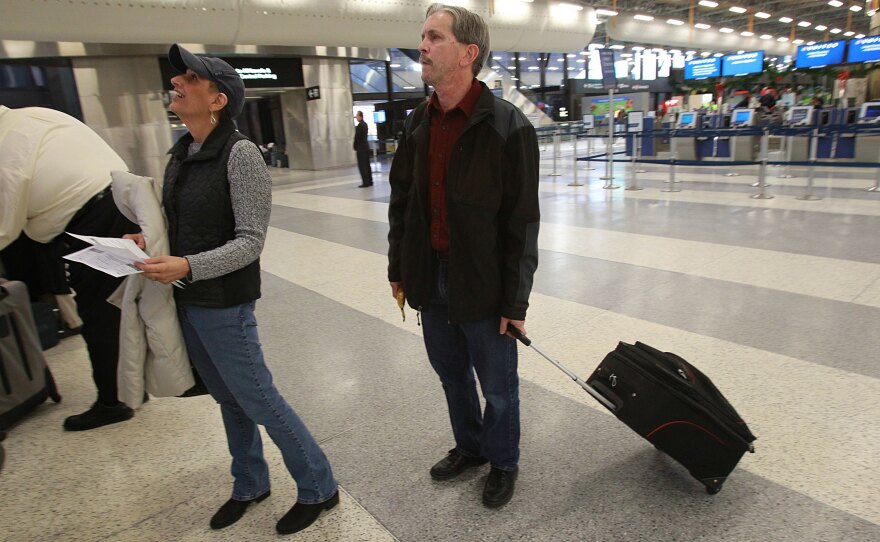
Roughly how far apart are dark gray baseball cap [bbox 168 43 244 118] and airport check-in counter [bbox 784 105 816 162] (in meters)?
11.7

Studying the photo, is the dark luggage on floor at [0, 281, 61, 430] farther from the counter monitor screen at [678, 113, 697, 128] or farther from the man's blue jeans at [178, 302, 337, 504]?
the counter monitor screen at [678, 113, 697, 128]

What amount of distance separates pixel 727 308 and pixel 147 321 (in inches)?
145

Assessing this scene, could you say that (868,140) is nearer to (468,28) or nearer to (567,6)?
(468,28)

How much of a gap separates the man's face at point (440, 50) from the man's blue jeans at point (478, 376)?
2.21 ft

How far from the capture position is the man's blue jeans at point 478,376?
2006 mm

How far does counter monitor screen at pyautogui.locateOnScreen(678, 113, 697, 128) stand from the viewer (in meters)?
14.7

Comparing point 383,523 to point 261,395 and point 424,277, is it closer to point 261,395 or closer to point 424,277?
point 261,395

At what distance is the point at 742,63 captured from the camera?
20.4 metres

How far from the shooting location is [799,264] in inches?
191

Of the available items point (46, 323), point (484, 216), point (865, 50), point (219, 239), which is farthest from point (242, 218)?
point (865, 50)

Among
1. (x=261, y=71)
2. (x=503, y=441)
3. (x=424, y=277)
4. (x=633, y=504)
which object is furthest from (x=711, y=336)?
(x=261, y=71)

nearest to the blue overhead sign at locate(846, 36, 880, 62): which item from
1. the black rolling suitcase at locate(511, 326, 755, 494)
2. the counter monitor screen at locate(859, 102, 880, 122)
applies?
the counter monitor screen at locate(859, 102, 880, 122)

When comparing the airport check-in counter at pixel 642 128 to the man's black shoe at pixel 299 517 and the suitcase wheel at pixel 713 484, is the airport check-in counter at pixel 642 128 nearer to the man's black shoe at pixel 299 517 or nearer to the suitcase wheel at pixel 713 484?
the suitcase wheel at pixel 713 484

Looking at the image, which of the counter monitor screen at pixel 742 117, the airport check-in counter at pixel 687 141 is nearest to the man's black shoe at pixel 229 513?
the airport check-in counter at pixel 687 141
